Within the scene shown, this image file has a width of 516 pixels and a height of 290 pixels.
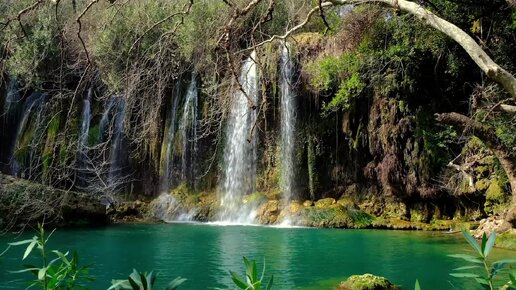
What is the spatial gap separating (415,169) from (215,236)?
7.03 meters

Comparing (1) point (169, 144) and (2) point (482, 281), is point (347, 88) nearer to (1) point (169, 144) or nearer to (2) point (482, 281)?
(1) point (169, 144)

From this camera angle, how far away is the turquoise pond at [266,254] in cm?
791

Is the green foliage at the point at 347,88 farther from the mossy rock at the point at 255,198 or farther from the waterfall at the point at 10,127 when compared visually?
the waterfall at the point at 10,127

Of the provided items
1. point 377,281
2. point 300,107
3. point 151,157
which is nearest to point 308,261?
point 377,281

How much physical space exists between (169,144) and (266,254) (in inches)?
425

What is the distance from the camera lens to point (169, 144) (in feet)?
65.8

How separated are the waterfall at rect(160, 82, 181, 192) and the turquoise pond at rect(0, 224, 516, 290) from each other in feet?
15.9

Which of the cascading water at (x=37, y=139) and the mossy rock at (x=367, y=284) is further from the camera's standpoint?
the mossy rock at (x=367, y=284)

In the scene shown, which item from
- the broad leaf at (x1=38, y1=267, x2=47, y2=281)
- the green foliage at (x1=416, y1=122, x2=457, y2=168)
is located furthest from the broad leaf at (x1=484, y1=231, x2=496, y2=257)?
the green foliage at (x1=416, y1=122, x2=457, y2=168)

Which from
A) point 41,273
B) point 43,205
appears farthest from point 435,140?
point 41,273

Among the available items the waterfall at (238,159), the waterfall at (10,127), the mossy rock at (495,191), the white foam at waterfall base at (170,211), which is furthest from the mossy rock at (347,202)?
the waterfall at (10,127)

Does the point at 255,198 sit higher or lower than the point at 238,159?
lower

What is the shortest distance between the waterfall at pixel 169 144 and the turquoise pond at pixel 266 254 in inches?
191

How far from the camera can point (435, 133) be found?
16.0 metres
